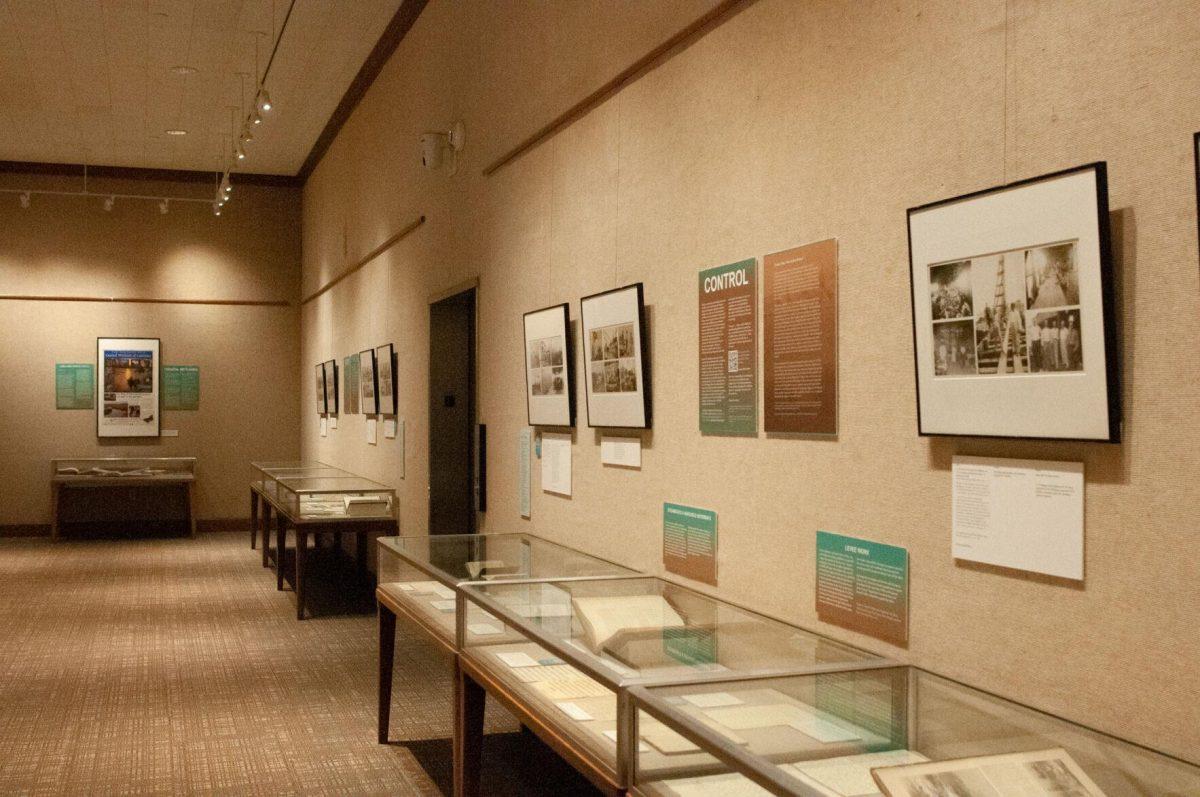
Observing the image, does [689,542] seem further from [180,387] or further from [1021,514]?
[180,387]

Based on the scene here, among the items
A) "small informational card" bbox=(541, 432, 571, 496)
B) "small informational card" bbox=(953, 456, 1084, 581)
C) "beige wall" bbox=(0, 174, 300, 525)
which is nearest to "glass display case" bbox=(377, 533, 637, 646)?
"small informational card" bbox=(541, 432, 571, 496)

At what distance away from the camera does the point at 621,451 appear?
175 inches

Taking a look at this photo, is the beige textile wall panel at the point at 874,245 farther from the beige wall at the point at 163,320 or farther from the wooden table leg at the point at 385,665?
the beige wall at the point at 163,320

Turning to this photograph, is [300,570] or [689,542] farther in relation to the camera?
[300,570]

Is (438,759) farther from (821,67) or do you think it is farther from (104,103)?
(104,103)

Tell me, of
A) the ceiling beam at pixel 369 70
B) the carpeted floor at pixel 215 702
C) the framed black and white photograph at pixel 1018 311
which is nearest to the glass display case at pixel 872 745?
the framed black and white photograph at pixel 1018 311

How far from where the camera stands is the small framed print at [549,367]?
494cm

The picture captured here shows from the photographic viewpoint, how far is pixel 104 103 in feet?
35.6

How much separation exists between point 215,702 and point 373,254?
15.3ft

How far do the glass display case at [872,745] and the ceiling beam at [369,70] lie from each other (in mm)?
6579

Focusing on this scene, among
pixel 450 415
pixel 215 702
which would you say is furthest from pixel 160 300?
pixel 215 702

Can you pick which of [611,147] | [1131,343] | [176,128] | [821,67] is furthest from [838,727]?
[176,128]

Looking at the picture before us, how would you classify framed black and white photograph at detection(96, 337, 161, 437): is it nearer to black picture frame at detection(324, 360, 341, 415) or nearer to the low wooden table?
the low wooden table

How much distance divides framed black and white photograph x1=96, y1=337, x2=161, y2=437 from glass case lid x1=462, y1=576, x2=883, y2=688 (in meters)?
11.6
